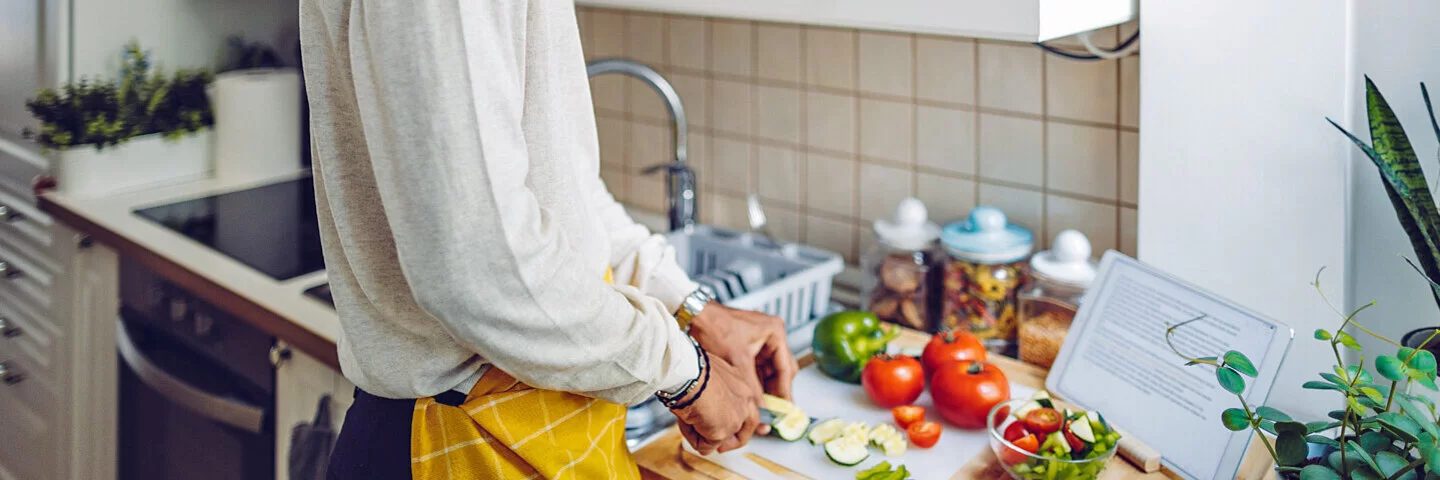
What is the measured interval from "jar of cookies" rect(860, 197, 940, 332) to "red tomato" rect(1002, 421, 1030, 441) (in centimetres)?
38

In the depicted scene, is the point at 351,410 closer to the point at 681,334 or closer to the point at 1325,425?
the point at 681,334

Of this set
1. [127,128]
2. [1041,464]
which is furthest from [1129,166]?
[127,128]

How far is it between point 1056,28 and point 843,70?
0.57 metres

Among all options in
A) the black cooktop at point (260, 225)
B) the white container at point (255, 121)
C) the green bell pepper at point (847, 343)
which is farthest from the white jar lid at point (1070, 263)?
the white container at point (255, 121)

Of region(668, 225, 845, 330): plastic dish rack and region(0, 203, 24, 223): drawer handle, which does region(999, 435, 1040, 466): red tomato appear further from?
region(0, 203, 24, 223): drawer handle

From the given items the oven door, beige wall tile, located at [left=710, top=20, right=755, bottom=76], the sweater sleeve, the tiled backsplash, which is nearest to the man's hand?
the sweater sleeve

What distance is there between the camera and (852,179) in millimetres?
1584

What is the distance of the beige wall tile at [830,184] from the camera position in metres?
1.59

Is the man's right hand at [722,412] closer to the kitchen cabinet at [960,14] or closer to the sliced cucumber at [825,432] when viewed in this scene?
the sliced cucumber at [825,432]

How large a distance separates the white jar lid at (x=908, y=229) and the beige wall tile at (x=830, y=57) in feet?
0.82

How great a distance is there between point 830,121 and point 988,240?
0.38 meters

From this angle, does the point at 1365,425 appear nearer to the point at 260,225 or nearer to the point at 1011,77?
the point at 1011,77

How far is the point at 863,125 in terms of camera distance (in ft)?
5.07

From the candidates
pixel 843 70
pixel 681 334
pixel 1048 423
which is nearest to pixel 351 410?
pixel 681 334
